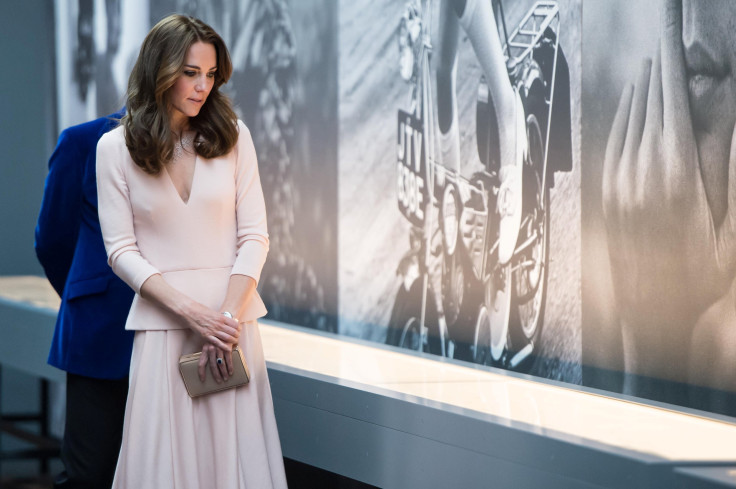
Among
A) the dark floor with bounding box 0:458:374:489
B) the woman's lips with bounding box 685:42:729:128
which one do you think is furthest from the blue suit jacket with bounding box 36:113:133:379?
the woman's lips with bounding box 685:42:729:128

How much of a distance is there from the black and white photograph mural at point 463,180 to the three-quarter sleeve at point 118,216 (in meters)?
1.29

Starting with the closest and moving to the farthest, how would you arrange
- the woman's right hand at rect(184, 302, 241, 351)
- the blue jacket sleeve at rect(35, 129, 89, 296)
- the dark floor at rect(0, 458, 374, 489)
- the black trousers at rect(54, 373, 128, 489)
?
1. the woman's right hand at rect(184, 302, 241, 351)
2. the black trousers at rect(54, 373, 128, 489)
3. the blue jacket sleeve at rect(35, 129, 89, 296)
4. the dark floor at rect(0, 458, 374, 489)

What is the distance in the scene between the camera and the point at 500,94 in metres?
3.25

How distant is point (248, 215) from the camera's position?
2475 millimetres

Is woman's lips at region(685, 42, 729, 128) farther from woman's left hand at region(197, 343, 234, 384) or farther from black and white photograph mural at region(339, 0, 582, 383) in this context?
woman's left hand at region(197, 343, 234, 384)

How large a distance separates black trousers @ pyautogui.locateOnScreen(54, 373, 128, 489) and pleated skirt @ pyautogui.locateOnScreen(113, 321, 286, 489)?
478mm

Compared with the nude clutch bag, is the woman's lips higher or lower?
higher

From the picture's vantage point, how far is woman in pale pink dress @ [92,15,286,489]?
236 centimetres

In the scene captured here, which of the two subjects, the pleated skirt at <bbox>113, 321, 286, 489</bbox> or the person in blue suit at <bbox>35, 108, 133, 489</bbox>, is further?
the person in blue suit at <bbox>35, 108, 133, 489</bbox>

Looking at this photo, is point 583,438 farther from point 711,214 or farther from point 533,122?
point 533,122

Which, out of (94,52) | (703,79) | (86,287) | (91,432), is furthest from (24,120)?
(703,79)

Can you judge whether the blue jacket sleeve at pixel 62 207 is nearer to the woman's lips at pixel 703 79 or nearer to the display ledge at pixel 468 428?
the display ledge at pixel 468 428

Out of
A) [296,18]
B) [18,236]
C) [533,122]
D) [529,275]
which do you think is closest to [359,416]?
[529,275]

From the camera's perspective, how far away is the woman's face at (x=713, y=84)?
2518 mm
